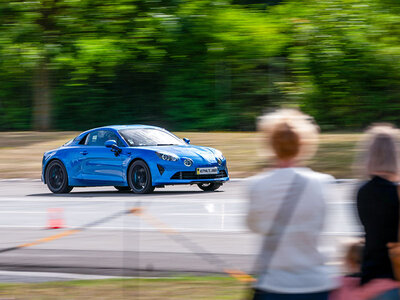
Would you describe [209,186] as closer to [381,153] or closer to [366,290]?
[381,153]

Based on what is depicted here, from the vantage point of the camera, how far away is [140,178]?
1594 cm

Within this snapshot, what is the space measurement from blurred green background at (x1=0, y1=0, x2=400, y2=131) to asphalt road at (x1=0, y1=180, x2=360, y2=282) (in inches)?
425

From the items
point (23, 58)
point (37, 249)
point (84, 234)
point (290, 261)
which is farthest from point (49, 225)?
point (23, 58)

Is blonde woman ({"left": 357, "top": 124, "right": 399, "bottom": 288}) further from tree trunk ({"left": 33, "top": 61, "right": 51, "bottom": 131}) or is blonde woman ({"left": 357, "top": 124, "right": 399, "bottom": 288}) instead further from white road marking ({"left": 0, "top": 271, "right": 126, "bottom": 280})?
tree trunk ({"left": 33, "top": 61, "right": 51, "bottom": 131})

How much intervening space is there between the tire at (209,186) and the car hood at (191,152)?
0.77 meters

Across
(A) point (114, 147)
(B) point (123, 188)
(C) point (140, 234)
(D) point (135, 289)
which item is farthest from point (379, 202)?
(B) point (123, 188)

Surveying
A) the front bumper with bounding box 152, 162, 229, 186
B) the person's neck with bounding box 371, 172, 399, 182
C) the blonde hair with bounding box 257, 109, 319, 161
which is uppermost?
the blonde hair with bounding box 257, 109, 319, 161

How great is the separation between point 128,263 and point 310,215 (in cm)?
492

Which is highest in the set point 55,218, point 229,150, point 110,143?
point 110,143

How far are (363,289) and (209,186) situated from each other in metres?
12.7

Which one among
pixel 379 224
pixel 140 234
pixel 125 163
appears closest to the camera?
pixel 379 224

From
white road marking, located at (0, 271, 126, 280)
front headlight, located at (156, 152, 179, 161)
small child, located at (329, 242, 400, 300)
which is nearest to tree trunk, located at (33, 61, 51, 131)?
front headlight, located at (156, 152, 179, 161)

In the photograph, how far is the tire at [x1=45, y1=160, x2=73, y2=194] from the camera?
17078 mm

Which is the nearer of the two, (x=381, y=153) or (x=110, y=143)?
(x=381, y=153)
